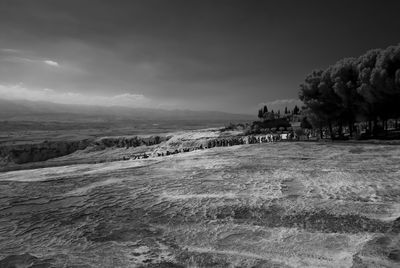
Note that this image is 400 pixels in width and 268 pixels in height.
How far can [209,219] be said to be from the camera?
781cm

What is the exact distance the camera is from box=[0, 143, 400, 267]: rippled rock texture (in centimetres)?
582

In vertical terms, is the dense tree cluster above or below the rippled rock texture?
above

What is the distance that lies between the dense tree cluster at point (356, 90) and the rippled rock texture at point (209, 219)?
16491mm

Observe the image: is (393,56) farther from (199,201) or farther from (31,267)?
(31,267)

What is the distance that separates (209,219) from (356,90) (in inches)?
1101

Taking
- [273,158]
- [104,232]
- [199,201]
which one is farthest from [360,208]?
[273,158]

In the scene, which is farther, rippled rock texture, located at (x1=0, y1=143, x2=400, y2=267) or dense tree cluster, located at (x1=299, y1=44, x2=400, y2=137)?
dense tree cluster, located at (x1=299, y1=44, x2=400, y2=137)

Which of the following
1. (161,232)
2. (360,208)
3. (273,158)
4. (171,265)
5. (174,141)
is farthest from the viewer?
(174,141)

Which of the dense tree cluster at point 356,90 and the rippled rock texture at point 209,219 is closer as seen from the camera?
the rippled rock texture at point 209,219

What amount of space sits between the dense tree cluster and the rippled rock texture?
54.1ft

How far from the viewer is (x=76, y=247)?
652 cm

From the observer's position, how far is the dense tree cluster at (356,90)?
26.6 meters

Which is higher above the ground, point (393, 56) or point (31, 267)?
point (393, 56)

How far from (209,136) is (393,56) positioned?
106ft
